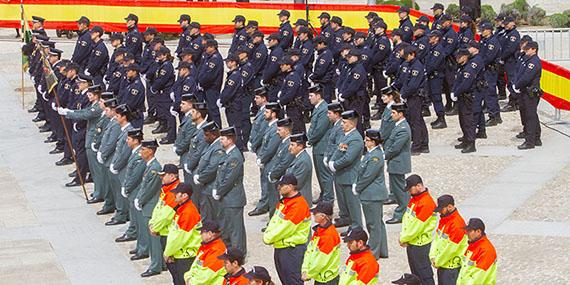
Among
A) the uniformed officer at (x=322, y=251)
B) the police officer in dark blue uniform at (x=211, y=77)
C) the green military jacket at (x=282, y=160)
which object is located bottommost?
the uniformed officer at (x=322, y=251)

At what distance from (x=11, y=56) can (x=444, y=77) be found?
50.4 feet

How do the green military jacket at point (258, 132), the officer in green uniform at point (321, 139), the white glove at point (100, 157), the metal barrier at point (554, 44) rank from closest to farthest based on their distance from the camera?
1. the green military jacket at point (258, 132)
2. the officer in green uniform at point (321, 139)
3. the white glove at point (100, 157)
4. the metal barrier at point (554, 44)

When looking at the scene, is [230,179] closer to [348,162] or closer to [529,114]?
[348,162]

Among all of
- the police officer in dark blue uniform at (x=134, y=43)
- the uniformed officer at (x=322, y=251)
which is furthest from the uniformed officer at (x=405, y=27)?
the uniformed officer at (x=322, y=251)

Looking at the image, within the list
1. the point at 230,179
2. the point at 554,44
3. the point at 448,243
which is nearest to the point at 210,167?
the point at 230,179

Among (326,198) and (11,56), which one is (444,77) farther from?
(11,56)

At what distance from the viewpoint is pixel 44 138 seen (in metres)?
29.3

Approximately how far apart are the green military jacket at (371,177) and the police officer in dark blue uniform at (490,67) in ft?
26.9

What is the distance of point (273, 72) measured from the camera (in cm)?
2783

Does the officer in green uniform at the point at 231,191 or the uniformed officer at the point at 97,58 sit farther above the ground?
the uniformed officer at the point at 97,58

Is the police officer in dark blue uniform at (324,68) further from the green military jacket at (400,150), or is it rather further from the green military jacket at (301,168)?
the green military jacket at (301,168)

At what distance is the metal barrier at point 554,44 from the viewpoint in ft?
118

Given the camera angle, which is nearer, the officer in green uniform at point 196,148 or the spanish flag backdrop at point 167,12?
the officer in green uniform at point 196,148

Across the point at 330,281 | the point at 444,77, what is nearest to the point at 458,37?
the point at 444,77
